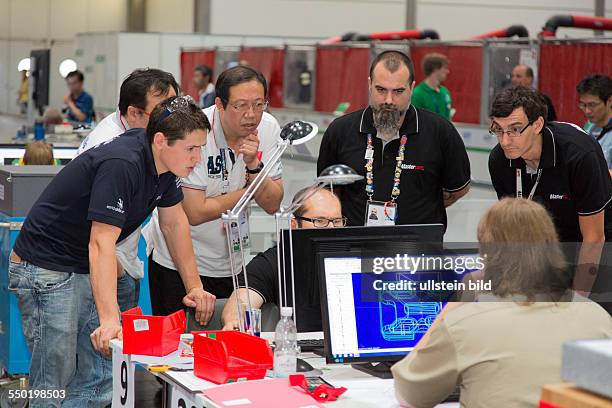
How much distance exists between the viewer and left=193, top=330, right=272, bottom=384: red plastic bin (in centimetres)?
284

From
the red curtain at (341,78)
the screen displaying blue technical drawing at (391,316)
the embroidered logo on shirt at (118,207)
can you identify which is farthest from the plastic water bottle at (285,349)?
the red curtain at (341,78)

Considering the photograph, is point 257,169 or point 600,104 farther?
point 600,104

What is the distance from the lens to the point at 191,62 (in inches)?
650

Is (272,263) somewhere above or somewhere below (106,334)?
above

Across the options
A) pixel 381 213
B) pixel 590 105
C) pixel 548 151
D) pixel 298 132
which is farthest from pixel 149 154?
pixel 590 105

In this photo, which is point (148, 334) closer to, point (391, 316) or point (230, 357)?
point (230, 357)

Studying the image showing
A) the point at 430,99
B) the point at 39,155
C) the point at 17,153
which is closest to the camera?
the point at 39,155

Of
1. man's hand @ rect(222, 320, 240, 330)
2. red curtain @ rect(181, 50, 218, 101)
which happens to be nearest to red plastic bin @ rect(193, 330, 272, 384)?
man's hand @ rect(222, 320, 240, 330)

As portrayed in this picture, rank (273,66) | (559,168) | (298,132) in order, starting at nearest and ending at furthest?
(298,132) < (559,168) < (273,66)

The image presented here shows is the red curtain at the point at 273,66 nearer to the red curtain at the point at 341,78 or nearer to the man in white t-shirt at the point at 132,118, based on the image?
the red curtain at the point at 341,78

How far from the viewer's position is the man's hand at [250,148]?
379 cm

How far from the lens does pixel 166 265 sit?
4.14 m

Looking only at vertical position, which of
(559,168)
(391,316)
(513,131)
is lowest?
(391,316)

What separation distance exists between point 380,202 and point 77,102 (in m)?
9.72
